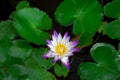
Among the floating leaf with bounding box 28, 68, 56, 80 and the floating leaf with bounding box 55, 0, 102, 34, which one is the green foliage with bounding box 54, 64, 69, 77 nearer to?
the floating leaf with bounding box 28, 68, 56, 80

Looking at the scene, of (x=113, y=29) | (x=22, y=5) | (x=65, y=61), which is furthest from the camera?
(x=22, y=5)

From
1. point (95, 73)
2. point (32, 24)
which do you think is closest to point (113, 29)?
point (95, 73)

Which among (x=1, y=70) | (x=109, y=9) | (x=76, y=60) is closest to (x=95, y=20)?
(x=109, y=9)

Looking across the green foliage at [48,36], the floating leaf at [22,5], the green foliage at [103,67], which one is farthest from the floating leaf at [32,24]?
the green foliage at [103,67]

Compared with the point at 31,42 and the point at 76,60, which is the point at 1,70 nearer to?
the point at 31,42

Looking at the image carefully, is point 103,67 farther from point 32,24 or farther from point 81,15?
point 32,24

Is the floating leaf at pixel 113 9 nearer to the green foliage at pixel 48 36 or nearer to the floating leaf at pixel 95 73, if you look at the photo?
the green foliage at pixel 48 36
